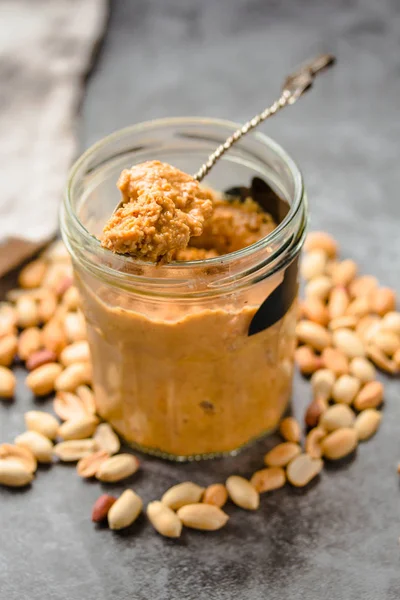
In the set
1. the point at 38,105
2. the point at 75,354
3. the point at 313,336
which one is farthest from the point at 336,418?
the point at 38,105

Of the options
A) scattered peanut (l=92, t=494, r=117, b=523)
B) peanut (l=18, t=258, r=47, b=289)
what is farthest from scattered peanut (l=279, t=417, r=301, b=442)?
peanut (l=18, t=258, r=47, b=289)

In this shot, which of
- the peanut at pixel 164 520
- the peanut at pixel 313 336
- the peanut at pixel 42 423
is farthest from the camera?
the peanut at pixel 313 336

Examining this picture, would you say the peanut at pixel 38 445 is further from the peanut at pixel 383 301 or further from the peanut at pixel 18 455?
the peanut at pixel 383 301

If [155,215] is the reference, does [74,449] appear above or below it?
below

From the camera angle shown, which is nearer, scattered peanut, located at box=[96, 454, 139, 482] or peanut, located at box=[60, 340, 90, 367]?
scattered peanut, located at box=[96, 454, 139, 482]

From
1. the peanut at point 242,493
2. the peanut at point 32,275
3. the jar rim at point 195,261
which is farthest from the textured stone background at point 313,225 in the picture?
the jar rim at point 195,261

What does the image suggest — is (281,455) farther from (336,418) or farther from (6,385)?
(6,385)

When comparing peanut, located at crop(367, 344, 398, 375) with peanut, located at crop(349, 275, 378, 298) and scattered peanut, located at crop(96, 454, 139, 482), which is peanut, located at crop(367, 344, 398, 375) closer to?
peanut, located at crop(349, 275, 378, 298)
